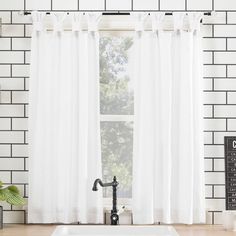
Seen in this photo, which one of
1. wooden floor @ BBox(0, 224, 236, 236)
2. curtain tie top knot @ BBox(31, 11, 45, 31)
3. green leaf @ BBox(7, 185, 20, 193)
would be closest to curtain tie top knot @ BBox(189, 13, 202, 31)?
curtain tie top knot @ BBox(31, 11, 45, 31)

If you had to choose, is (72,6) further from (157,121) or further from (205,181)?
(205,181)

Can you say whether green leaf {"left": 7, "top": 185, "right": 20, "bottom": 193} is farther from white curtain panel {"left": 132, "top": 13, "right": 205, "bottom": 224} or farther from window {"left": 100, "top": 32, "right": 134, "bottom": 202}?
white curtain panel {"left": 132, "top": 13, "right": 205, "bottom": 224}

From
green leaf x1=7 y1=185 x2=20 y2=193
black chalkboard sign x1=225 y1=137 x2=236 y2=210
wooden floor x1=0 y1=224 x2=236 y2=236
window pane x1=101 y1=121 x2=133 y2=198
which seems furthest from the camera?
window pane x1=101 y1=121 x2=133 y2=198

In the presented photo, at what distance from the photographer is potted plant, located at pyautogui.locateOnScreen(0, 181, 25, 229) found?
2.94 meters

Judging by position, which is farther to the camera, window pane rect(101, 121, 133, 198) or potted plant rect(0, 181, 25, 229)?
window pane rect(101, 121, 133, 198)

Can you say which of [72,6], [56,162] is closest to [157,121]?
[56,162]

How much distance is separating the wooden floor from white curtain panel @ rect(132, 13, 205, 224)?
7 centimetres

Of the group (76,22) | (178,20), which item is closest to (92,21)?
(76,22)

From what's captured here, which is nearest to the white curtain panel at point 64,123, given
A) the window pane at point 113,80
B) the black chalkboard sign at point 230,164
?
the window pane at point 113,80

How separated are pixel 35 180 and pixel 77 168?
0.25 m

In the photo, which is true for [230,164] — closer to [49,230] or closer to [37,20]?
[49,230]

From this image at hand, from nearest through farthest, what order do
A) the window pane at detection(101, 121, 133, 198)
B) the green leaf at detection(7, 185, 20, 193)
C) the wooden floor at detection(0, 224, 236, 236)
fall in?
the wooden floor at detection(0, 224, 236, 236), the green leaf at detection(7, 185, 20, 193), the window pane at detection(101, 121, 133, 198)

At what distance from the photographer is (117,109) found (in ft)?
10.8

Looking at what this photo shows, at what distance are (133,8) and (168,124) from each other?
714 mm
